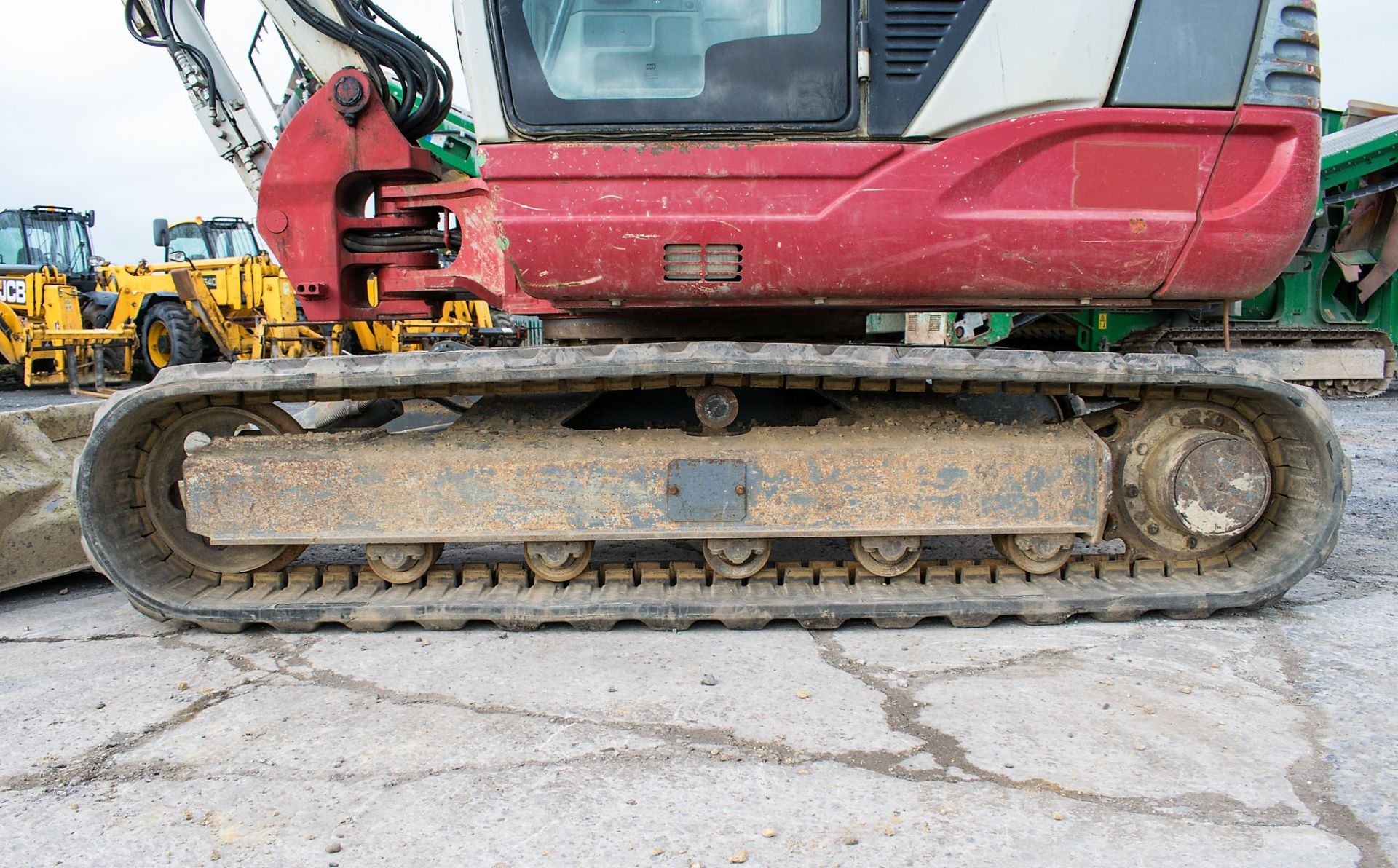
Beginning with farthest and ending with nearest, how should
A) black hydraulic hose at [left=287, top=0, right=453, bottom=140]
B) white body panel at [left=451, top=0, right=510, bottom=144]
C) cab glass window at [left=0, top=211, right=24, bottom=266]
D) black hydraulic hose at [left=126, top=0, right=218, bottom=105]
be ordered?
1. cab glass window at [left=0, top=211, right=24, bottom=266]
2. black hydraulic hose at [left=126, top=0, right=218, bottom=105]
3. black hydraulic hose at [left=287, top=0, right=453, bottom=140]
4. white body panel at [left=451, top=0, right=510, bottom=144]

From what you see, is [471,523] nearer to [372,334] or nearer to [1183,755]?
[1183,755]

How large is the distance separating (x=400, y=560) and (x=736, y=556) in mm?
1100

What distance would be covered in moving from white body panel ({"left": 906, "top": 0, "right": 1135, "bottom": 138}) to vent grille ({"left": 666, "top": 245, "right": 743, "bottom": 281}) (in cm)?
73

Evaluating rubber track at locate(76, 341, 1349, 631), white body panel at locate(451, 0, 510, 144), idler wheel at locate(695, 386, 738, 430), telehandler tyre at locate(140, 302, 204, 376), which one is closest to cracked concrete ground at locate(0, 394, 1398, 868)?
rubber track at locate(76, 341, 1349, 631)

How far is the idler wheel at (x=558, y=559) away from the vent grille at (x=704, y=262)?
0.94 meters

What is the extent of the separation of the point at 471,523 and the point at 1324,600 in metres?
2.89

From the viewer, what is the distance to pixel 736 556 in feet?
9.30

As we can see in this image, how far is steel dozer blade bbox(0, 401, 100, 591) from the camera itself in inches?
127

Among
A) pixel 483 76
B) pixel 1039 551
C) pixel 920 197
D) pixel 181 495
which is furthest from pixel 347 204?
pixel 1039 551

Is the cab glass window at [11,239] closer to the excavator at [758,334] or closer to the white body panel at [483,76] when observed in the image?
the excavator at [758,334]

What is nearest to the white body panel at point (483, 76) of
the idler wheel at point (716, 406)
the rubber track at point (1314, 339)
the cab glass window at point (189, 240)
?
the idler wheel at point (716, 406)

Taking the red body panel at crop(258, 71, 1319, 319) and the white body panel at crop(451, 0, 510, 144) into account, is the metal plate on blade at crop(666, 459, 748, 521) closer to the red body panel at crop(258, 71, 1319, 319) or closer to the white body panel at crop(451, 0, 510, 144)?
the red body panel at crop(258, 71, 1319, 319)

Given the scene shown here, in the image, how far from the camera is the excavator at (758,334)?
2.54m

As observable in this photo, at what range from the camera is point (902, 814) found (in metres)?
1.71
